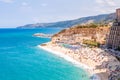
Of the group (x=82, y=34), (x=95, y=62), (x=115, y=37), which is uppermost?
(x=115, y=37)

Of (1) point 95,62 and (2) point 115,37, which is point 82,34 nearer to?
(2) point 115,37

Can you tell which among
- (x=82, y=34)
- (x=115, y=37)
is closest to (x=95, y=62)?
(x=115, y=37)

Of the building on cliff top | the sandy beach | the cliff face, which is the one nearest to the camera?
the sandy beach

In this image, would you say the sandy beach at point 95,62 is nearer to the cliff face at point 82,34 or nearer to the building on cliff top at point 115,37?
the building on cliff top at point 115,37

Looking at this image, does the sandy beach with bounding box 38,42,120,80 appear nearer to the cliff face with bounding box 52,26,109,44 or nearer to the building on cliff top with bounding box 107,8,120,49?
the building on cliff top with bounding box 107,8,120,49

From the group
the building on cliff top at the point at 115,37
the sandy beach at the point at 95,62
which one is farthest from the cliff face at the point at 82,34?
the sandy beach at the point at 95,62

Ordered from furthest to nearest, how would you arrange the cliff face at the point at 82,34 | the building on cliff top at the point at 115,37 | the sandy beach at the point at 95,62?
1. the cliff face at the point at 82,34
2. the building on cliff top at the point at 115,37
3. the sandy beach at the point at 95,62

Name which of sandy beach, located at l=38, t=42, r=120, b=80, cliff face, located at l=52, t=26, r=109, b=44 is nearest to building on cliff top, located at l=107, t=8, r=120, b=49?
sandy beach, located at l=38, t=42, r=120, b=80

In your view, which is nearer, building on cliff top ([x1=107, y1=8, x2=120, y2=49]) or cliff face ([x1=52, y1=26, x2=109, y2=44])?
building on cliff top ([x1=107, y1=8, x2=120, y2=49])

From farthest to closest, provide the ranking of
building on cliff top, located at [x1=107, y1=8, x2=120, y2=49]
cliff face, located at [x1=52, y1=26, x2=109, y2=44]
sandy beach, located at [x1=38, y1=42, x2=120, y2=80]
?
cliff face, located at [x1=52, y1=26, x2=109, y2=44] → building on cliff top, located at [x1=107, y1=8, x2=120, y2=49] → sandy beach, located at [x1=38, y1=42, x2=120, y2=80]

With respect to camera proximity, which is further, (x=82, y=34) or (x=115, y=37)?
(x=82, y=34)

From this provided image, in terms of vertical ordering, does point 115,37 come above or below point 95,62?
above
